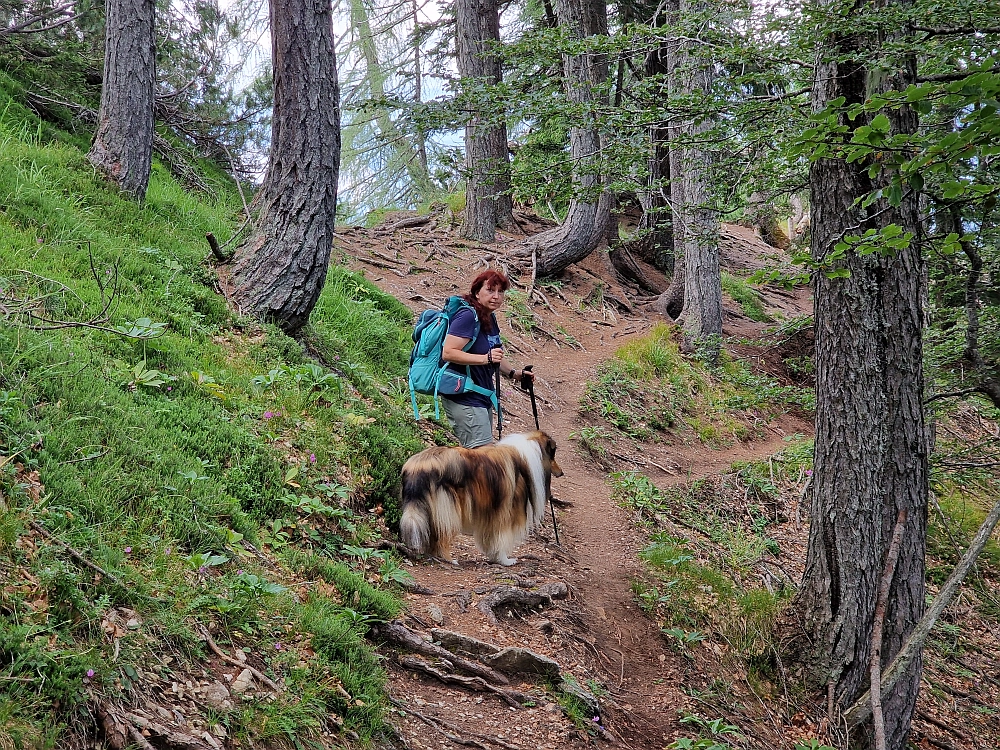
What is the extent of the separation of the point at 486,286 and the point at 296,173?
2.31 m

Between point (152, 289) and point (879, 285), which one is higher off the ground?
point (152, 289)

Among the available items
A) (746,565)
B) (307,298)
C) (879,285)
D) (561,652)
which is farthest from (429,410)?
(879,285)

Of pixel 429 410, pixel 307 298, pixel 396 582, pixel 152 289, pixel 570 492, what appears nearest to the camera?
pixel 396 582

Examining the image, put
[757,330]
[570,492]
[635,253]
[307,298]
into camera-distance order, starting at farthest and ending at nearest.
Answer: [635,253] < [757,330] < [570,492] < [307,298]

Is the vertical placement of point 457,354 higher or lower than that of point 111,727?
higher

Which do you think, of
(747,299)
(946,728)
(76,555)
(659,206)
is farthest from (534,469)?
(747,299)

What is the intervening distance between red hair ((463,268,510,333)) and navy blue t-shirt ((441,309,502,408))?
0.05m

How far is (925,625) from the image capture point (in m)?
3.66

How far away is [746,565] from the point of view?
250 inches

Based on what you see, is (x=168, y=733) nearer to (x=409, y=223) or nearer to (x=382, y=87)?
(x=409, y=223)

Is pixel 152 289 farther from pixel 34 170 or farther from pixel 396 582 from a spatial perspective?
pixel 396 582

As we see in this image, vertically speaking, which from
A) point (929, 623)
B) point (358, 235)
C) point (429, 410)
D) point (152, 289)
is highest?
point (358, 235)

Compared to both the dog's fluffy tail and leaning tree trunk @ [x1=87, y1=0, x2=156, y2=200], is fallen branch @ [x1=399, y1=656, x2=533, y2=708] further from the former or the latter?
leaning tree trunk @ [x1=87, y1=0, x2=156, y2=200]

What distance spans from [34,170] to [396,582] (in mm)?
5503
